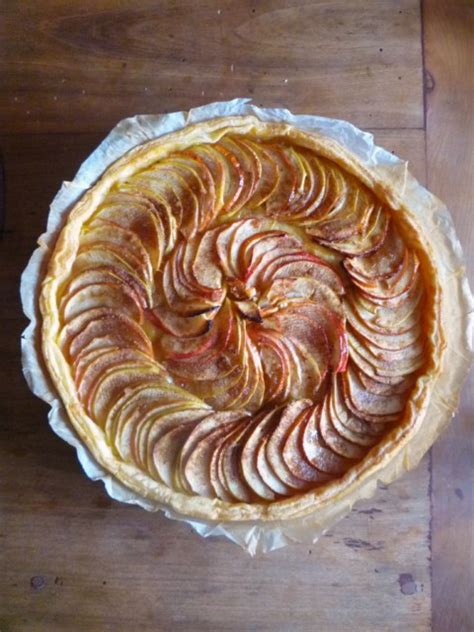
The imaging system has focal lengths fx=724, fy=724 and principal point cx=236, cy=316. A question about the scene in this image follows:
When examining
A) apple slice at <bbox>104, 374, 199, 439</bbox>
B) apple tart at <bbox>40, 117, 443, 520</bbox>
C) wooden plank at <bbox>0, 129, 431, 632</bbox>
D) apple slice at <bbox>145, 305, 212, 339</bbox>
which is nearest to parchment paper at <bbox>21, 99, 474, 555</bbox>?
apple tart at <bbox>40, 117, 443, 520</bbox>

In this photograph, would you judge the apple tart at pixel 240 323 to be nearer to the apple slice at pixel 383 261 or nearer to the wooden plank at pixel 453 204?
the apple slice at pixel 383 261

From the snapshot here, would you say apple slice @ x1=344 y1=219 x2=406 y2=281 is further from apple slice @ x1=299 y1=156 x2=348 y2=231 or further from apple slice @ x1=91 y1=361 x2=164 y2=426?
apple slice @ x1=91 y1=361 x2=164 y2=426

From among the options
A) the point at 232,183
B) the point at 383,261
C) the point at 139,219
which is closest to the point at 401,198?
the point at 383,261

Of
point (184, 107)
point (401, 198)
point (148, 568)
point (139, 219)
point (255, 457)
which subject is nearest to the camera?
point (255, 457)

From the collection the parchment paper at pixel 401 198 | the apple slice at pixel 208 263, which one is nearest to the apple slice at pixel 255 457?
the parchment paper at pixel 401 198

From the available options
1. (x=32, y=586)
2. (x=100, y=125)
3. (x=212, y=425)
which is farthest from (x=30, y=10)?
(x=32, y=586)

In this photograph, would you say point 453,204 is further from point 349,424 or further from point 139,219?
point 139,219

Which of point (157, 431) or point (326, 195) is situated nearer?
point (157, 431)
